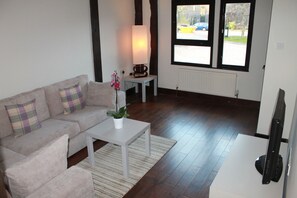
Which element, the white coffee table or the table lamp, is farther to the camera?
the table lamp

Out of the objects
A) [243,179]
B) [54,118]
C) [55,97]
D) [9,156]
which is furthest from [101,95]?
[243,179]

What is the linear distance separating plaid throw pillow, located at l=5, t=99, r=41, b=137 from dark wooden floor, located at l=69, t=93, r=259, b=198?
0.70 m

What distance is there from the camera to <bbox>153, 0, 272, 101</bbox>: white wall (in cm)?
463

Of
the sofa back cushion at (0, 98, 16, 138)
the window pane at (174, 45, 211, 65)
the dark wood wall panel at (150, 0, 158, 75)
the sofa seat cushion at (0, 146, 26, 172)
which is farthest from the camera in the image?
the dark wood wall panel at (150, 0, 158, 75)

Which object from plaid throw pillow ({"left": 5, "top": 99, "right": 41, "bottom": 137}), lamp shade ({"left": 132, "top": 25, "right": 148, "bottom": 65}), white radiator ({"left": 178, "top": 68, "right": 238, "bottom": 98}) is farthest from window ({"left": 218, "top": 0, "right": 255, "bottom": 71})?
plaid throw pillow ({"left": 5, "top": 99, "right": 41, "bottom": 137})

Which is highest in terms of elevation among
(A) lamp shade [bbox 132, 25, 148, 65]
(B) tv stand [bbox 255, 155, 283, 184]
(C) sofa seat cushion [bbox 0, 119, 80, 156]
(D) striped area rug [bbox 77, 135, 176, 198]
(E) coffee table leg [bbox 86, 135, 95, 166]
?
(A) lamp shade [bbox 132, 25, 148, 65]

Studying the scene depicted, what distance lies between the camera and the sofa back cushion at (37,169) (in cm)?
187

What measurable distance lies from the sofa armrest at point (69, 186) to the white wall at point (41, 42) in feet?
6.22

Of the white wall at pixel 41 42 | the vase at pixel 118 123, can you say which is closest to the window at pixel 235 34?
the white wall at pixel 41 42

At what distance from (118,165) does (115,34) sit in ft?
9.71

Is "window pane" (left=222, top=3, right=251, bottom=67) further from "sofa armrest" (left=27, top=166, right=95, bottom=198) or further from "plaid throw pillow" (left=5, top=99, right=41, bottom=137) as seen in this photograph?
"sofa armrest" (left=27, top=166, right=95, bottom=198)

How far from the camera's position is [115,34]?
210 inches

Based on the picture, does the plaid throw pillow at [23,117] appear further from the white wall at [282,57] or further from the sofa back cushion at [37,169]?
the white wall at [282,57]

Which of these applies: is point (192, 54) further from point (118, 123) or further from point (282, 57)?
point (118, 123)
